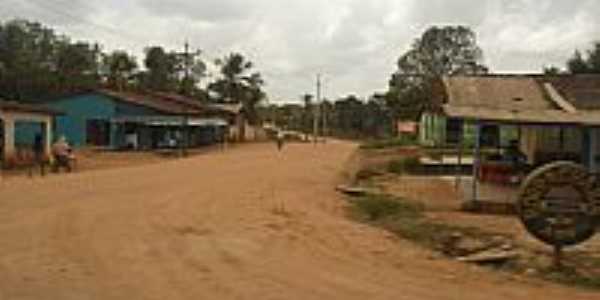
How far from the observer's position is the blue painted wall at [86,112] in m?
58.5

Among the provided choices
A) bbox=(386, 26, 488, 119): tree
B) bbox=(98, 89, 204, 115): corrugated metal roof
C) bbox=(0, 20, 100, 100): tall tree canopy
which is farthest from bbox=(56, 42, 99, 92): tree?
bbox=(386, 26, 488, 119): tree

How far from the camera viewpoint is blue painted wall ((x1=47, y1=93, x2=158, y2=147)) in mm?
58469

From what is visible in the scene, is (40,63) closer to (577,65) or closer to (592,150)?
(577,65)

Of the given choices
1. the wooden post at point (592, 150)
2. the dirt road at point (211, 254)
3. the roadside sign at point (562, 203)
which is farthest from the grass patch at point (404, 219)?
the wooden post at point (592, 150)

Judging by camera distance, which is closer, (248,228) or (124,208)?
(248,228)

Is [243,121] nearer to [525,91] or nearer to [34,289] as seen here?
[525,91]

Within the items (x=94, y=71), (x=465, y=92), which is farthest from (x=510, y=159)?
(x=94, y=71)

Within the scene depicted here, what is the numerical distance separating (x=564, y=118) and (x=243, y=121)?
65647 millimetres

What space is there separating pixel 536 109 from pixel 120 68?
71.5 metres

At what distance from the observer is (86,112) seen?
58.7m

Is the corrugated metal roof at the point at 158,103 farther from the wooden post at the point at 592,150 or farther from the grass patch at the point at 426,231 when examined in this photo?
the wooden post at the point at 592,150

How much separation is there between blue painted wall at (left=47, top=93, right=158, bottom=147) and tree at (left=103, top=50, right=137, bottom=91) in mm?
27486

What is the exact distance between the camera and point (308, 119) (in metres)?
113

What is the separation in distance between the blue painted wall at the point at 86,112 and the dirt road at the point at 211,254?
3601 cm
